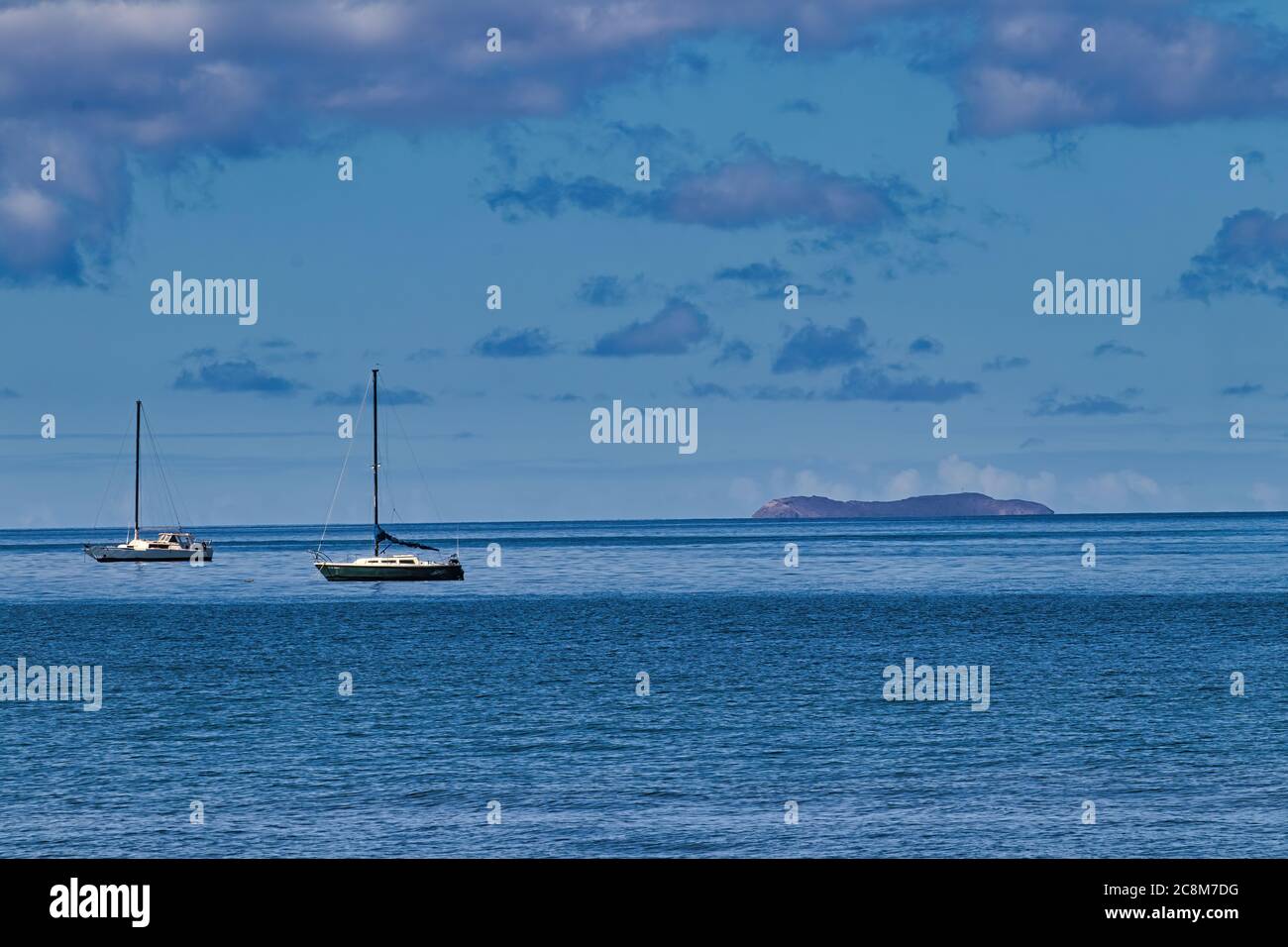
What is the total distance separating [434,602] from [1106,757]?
89.4 meters

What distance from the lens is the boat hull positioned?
147000 millimetres

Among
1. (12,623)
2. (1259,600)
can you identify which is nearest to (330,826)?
(12,623)

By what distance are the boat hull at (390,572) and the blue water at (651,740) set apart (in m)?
37.6

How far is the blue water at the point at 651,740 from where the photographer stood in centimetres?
3594

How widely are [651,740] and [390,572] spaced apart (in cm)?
9986

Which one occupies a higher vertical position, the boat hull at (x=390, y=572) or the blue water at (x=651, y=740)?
the boat hull at (x=390, y=572)

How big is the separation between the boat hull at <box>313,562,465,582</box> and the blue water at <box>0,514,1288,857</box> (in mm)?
37592

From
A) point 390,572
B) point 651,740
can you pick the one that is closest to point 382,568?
point 390,572
